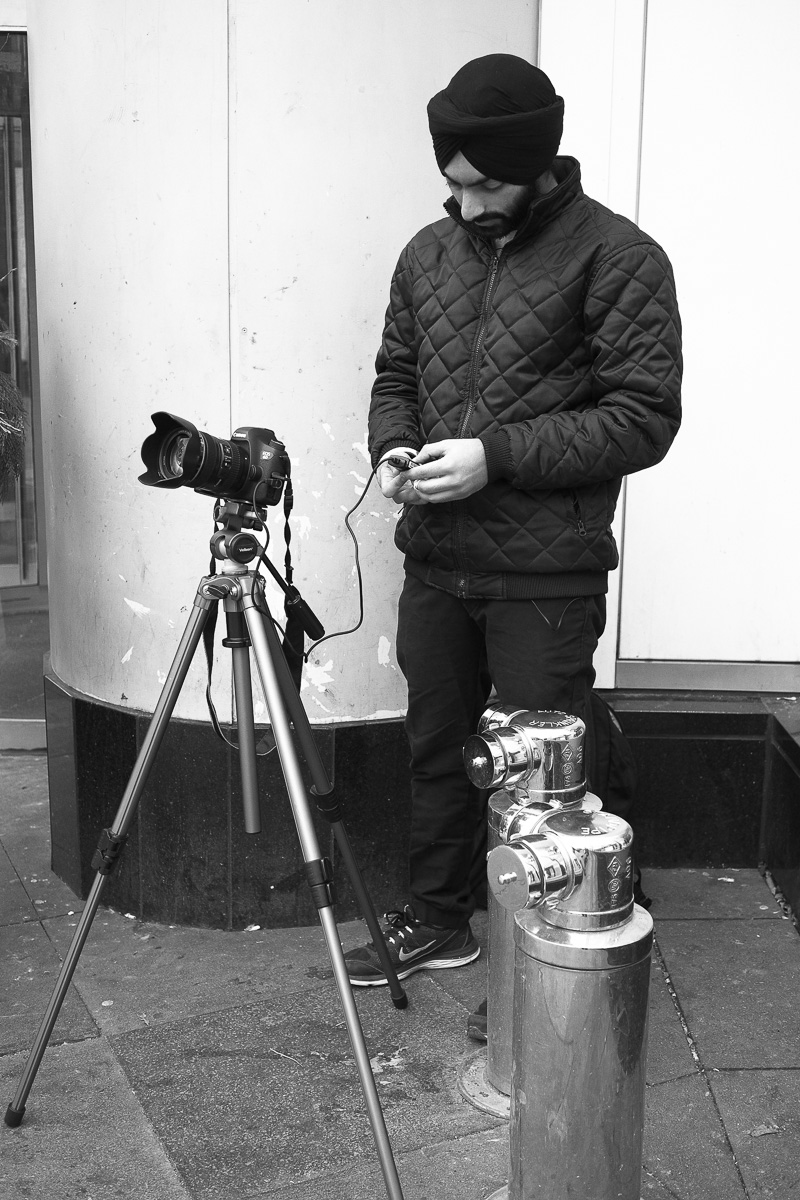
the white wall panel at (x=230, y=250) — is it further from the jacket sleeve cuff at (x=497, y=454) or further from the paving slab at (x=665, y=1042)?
the paving slab at (x=665, y=1042)

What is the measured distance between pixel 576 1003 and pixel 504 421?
139cm

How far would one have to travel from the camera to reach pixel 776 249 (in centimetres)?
384

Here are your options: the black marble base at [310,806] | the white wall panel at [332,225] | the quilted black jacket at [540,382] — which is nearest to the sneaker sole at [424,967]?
the black marble base at [310,806]

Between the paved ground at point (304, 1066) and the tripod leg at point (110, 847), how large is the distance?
0.38 ft

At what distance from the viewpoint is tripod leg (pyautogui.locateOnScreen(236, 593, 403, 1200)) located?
2264 millimetres

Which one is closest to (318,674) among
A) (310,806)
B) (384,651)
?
(384,651)

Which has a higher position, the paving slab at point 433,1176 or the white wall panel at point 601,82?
the white wall panel at point 601,82

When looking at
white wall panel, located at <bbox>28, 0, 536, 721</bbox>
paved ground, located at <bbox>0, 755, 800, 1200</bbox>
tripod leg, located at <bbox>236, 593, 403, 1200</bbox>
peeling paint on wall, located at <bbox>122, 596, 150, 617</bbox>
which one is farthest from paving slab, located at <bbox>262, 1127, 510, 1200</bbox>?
peeling paint on wall, located at <bbox>122, 596, 150, 617</bbox>

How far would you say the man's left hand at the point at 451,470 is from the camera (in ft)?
9.17

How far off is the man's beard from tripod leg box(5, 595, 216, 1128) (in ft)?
3.40

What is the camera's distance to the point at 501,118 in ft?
8.91

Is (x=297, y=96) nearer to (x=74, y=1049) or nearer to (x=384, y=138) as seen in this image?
(x=384, y=138)

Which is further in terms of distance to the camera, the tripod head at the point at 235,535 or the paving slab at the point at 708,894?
the paving slab at the point at 708,894

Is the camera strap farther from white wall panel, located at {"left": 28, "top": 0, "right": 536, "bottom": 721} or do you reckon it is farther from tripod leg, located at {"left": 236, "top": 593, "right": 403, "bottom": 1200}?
white wall panel, located at {"left": 28, "top": 0, "right": 536, "bottom": 721}
